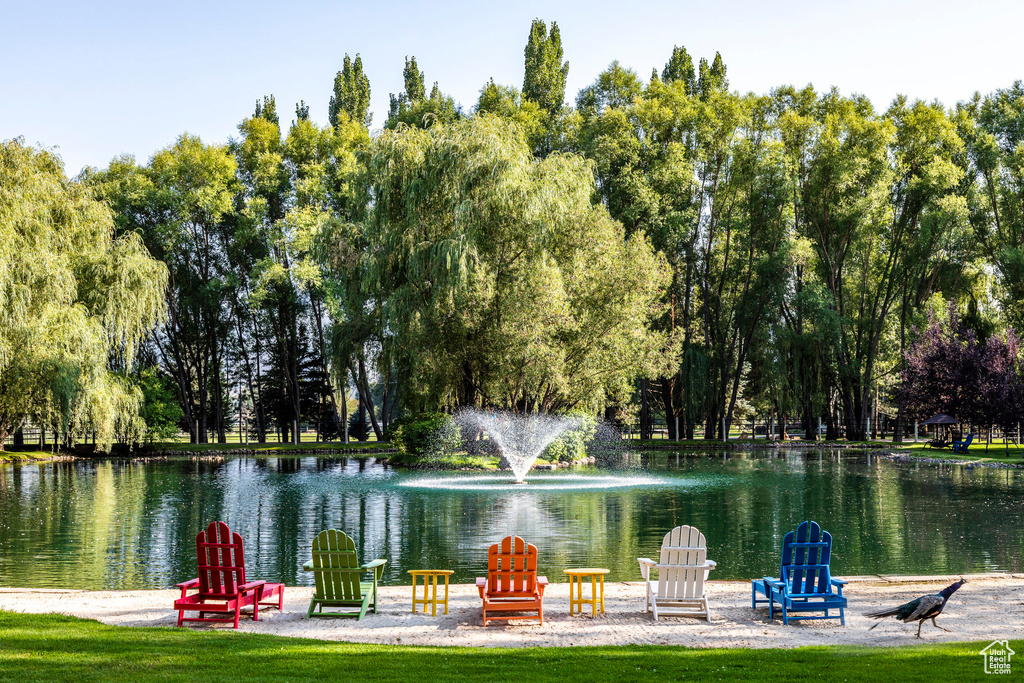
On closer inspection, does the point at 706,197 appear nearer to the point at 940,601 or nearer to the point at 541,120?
the point at 541,120

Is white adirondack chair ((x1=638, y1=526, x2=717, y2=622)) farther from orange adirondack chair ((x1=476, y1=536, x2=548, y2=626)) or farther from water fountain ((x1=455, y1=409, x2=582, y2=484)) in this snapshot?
water fountain ((x1=455, y1=409, x2=582, y2=484))

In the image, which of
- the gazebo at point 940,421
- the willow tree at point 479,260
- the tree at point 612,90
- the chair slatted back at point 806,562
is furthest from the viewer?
the tree at point 612,90

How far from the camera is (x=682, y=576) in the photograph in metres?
8.40

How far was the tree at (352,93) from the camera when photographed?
5391 centimetres

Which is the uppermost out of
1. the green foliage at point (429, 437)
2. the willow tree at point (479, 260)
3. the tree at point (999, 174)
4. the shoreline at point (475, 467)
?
the tree at point (999, 174)

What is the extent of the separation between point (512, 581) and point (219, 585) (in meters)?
2.89

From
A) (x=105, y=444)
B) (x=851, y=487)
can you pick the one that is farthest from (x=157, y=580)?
(x=105, y=444)

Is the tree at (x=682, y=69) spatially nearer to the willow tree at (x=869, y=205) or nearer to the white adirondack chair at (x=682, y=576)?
the willow tree at (x=869, y=205)

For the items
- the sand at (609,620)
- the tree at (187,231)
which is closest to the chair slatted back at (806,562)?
the sand at (609,620)

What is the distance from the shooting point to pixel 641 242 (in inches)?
1368

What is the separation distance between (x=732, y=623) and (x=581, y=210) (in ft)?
80.2

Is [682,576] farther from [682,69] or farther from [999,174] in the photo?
[682,69]

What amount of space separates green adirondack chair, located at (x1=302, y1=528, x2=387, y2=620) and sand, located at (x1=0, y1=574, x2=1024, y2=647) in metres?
0.19
